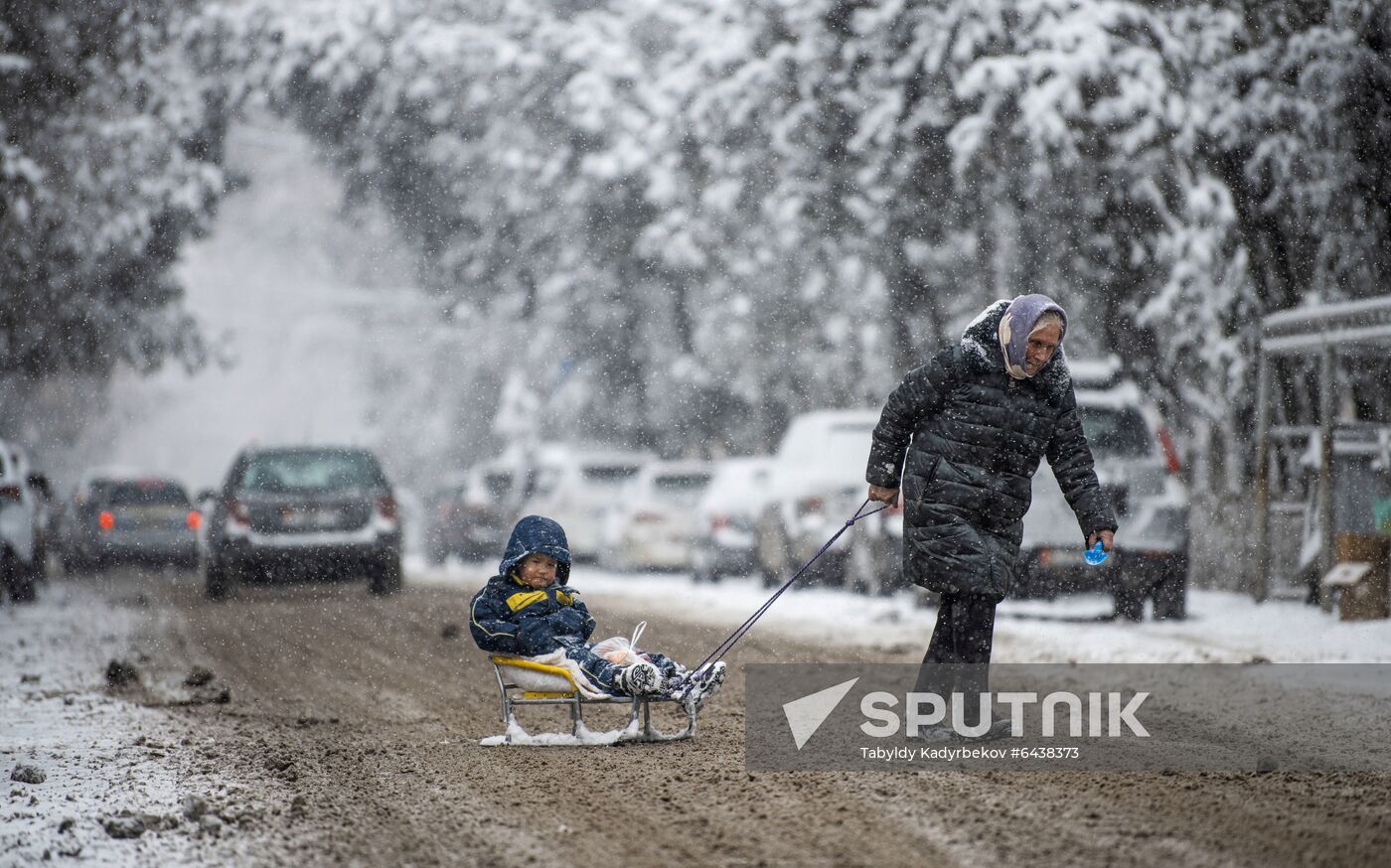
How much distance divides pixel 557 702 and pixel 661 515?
1603 centimetres

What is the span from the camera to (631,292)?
96.4 ft

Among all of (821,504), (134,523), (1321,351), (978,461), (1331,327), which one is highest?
(1331,327)

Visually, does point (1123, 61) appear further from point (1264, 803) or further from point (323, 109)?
point (323, 109)

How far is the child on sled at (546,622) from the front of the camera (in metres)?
7.36

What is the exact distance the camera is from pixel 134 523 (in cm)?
2605

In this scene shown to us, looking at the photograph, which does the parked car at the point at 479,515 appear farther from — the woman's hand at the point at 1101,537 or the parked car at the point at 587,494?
the woman's hand at the point at 1101,537

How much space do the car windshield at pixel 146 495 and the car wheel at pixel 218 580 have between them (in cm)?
796

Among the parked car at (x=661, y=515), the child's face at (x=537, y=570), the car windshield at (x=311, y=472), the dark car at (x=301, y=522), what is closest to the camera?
the child's face at (x=537, y=570)

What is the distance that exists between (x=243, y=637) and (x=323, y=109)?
1845 cm

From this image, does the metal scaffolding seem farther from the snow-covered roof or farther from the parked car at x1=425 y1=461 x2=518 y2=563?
the parked car at x1=425 y1=461 x2=518 y2=563

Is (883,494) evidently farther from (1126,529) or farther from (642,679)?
(1126,529)

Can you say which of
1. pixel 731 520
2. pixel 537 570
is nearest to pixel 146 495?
pixel 731 520

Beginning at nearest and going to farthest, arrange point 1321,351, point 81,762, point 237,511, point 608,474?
point 81,762, point 1321,351, point 237,511, point 608,474

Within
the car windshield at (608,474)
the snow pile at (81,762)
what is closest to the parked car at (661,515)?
the car windshield at (608,474)
